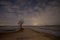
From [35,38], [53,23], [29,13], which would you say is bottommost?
[35,38]

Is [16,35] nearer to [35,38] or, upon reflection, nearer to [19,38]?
[19,38]

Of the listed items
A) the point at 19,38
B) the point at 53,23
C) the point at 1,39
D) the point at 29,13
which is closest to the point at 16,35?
the point at 19,38

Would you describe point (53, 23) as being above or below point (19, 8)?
below

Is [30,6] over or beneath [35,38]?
over

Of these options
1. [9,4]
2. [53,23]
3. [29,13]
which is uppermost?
[9,4]

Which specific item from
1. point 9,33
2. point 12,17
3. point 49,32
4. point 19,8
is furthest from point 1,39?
point 49,32

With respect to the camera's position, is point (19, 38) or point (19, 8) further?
point (19, 8)

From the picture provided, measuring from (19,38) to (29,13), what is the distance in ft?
1.48

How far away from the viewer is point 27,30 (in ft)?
7.64

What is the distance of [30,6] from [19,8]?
18 centimetres

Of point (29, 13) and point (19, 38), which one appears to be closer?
point (19, 38)

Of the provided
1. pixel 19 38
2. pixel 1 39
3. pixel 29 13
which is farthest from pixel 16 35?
pixel 29 13

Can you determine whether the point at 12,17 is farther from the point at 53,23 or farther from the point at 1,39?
the point at 53,23

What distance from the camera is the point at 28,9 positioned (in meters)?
2.45
